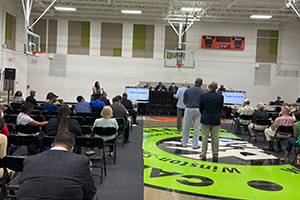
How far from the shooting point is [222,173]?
5.21 m

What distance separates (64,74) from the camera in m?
18.5

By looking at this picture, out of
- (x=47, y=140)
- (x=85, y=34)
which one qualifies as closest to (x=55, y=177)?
(x=47, y=140)

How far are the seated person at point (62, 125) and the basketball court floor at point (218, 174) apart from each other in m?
1.40

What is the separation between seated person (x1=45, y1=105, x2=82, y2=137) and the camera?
14.9 ft

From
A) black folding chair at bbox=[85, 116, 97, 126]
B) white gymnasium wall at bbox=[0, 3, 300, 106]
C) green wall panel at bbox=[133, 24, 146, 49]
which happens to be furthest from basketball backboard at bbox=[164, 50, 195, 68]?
black folding chair at bbox=[85, 116, 97, 126]

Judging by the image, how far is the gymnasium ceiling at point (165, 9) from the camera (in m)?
15.0

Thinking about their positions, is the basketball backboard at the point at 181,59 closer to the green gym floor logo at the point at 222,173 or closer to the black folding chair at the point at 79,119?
the green gym floor logo at the point at 222,173

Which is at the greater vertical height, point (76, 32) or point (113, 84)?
point (76, 32)

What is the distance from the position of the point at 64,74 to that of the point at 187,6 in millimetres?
8529

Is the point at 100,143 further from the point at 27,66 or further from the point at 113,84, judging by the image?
the point at 27,66

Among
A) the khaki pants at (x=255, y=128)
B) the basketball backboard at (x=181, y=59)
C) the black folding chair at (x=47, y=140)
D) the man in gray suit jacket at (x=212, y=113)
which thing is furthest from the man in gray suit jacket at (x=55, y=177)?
the basketball backboard at (x=181, y=59)

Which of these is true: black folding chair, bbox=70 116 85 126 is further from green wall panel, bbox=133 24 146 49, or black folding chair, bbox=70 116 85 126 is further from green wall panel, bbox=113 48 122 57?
green wall panel, bbox=133 24 146 49

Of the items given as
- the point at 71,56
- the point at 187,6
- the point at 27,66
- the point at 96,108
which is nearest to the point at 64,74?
the point at 71,56

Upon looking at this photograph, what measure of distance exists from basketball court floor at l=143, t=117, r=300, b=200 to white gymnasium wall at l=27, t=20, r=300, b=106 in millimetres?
11023
